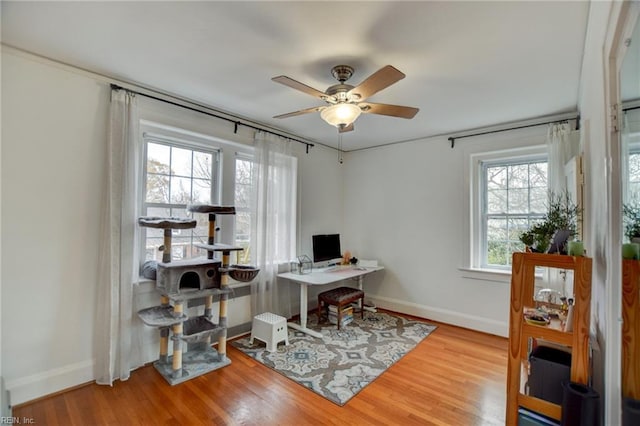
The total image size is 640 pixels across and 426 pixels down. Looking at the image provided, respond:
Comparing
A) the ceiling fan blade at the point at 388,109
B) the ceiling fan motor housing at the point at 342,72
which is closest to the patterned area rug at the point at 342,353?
the ceiling fan blade at the point at 388,109

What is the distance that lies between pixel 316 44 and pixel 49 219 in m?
2.35

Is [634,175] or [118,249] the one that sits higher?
[634,175]

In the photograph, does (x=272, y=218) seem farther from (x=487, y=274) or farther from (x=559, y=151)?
(x=559, y=151)

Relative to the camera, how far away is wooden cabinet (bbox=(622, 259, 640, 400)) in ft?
3.30

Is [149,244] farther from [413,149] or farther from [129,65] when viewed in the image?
[413,149]

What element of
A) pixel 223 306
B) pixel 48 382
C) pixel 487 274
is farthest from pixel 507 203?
pixel 48 382

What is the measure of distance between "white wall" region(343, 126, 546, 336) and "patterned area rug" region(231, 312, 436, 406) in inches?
19.7

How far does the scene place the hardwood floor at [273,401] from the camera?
6.58 feet

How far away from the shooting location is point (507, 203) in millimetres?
3623

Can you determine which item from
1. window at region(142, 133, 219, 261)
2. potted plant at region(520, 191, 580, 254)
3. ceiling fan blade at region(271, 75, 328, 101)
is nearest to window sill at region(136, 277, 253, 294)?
window at region(142, 133, 219, 261)

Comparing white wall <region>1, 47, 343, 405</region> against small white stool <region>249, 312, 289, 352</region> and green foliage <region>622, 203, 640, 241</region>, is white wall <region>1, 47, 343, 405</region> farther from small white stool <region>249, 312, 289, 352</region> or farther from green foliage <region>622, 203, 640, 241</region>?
green foliage <region>622, 203, 640, 241</region>

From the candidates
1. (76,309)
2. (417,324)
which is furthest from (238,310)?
(417,324)

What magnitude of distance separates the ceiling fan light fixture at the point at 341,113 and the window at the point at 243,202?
62.7 inches

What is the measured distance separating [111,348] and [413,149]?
4.07 meters
